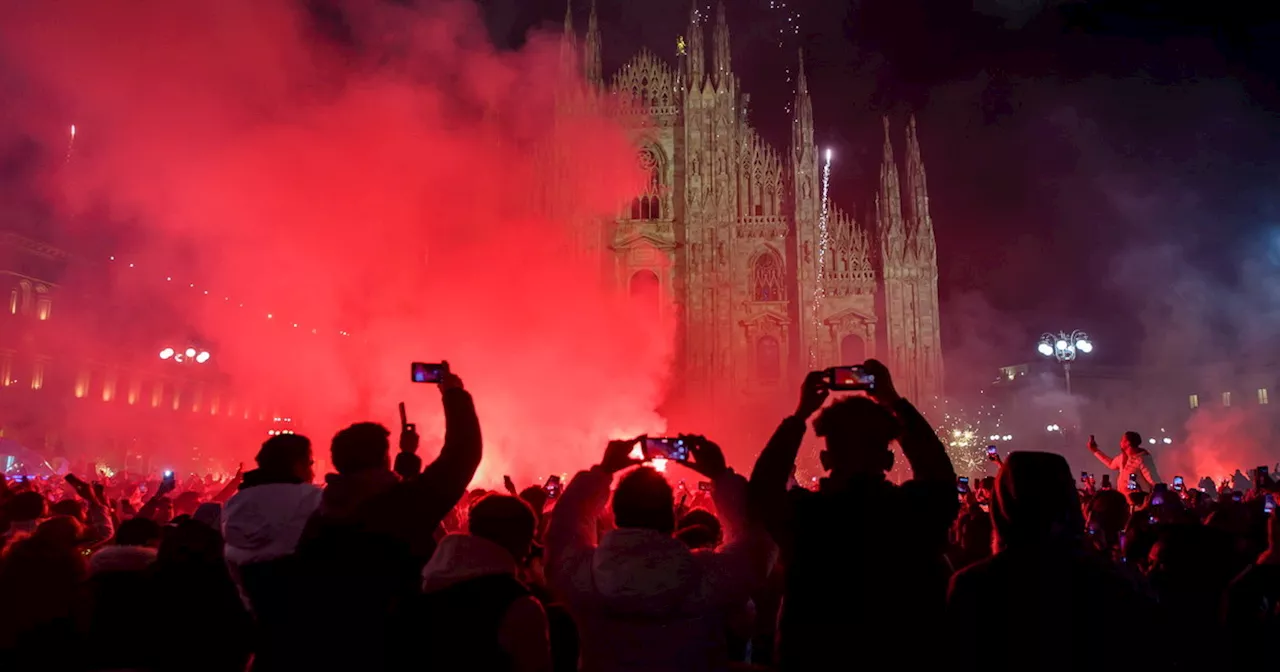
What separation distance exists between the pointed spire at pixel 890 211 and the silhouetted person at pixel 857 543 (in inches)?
1395

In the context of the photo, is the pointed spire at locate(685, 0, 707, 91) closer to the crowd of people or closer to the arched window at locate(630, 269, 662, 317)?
the arched window at locate(630, 269, 662, 317)

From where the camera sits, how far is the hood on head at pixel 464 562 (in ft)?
9.78

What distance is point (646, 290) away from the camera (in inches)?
1481

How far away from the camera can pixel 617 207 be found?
37.7 metres

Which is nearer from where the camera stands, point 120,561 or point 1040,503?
point 1040,503

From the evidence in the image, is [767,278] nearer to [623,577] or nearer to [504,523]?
[504,523]

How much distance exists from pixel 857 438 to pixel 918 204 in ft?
124

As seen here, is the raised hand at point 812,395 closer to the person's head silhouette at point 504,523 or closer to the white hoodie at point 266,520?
the person's head silhouette at point 504,523

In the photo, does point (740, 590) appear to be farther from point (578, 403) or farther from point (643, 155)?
point (643, 155)

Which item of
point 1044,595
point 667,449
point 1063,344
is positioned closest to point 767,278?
point 1063,344

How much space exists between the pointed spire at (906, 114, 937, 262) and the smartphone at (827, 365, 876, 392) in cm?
3574

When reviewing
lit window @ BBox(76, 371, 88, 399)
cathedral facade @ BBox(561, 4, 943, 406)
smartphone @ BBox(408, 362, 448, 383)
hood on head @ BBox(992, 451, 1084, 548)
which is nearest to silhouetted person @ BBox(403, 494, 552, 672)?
smartphone @ BBox(408, 362, 448, 383)

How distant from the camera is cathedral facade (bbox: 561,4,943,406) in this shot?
3616 cm

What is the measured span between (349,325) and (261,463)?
110ft
